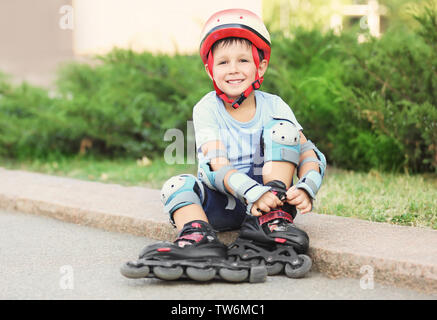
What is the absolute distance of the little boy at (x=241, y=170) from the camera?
275 cm

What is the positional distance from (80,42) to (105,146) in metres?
8.36

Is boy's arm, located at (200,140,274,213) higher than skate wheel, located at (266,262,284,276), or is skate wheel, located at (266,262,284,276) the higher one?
boy's arm, located at (200,140,274,213)

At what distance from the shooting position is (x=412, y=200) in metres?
3.74

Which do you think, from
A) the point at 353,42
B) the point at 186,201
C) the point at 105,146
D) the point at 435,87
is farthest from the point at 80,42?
the point at 186,201

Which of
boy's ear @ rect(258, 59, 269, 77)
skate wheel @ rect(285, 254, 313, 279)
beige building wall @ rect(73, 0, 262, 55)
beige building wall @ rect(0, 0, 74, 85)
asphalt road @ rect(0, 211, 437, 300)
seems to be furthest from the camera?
beige building wall @ rect(0, 0, 74, 85)

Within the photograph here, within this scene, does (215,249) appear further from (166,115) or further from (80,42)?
(80,42)

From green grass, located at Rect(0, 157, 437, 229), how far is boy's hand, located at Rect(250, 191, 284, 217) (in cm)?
96

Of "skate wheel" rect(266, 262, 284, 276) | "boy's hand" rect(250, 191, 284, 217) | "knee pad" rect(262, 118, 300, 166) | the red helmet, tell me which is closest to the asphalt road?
"skate wheel" rect(266, 262, 284, 276)

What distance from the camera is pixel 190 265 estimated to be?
259 centimetres

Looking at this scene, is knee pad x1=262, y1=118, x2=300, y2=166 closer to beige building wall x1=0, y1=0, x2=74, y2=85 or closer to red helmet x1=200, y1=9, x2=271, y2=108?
red helmet x1=200, y1=9, x2=271, y2=108

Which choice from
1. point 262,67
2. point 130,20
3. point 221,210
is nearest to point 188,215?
point 221,210

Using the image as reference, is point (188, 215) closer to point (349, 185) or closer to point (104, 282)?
point (104, 282)

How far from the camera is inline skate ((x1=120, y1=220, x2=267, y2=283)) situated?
8.41 feet

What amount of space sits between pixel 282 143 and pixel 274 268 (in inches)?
24.5
